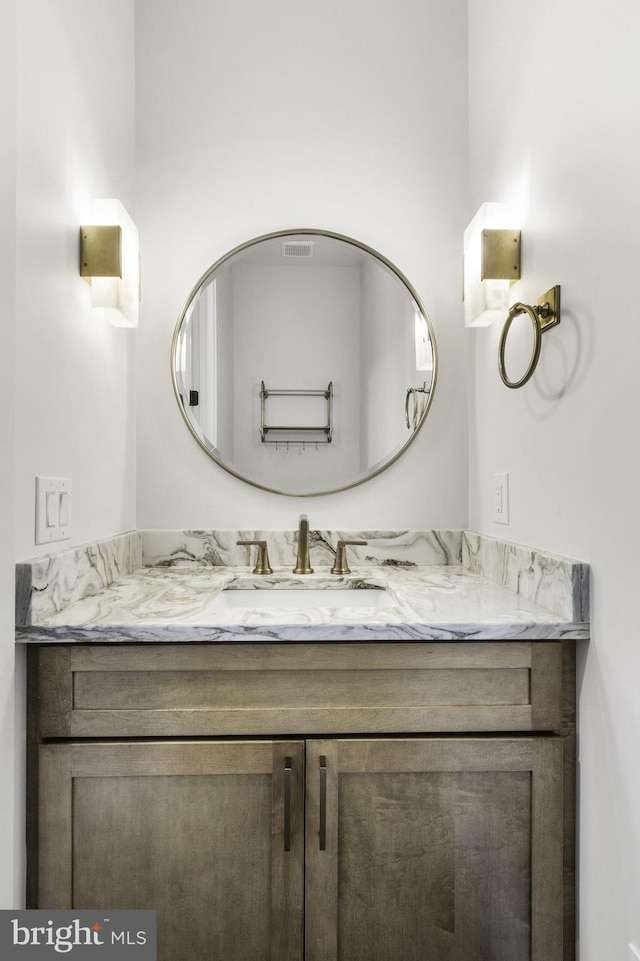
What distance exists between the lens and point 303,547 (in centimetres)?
168

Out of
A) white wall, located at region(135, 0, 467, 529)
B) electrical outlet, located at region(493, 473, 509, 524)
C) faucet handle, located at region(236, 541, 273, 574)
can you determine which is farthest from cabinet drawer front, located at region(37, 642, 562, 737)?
white wall, located at region(135, 0, 467, 529)

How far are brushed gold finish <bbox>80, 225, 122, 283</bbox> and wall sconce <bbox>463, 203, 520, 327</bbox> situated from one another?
823 millimetres

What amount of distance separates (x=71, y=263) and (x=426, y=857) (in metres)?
1.36

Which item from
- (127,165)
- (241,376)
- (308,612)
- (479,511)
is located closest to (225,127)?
(127,165)

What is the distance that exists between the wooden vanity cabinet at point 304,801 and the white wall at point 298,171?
0.72m

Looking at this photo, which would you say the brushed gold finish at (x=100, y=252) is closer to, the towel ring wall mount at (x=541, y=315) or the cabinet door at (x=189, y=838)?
the towel ring wall mount at (x=541, y=315)

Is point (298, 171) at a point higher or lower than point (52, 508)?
higher

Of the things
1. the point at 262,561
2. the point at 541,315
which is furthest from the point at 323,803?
the point at 541,315

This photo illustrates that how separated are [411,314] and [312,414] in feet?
1.34

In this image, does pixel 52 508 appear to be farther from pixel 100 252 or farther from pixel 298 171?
pixel 298 171

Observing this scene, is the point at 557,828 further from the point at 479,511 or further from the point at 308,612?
the point at 479,511

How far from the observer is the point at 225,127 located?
178 cm

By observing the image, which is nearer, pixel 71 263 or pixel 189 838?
pixel 189 838

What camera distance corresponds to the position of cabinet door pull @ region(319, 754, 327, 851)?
3.60 feet
